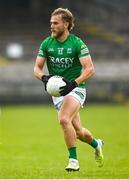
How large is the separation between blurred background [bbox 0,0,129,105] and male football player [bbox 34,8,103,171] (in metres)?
21.9

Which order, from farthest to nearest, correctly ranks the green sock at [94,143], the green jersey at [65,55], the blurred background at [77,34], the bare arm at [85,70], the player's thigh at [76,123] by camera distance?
the blurred background at [77,34], the green sock at [94,143], the player's thigh at [76,123], the green jersey at [65,55], the bare arm at [85,70]

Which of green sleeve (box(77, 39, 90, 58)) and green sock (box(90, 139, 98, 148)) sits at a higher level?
green sleeve (box(77, 39, 90, 58))

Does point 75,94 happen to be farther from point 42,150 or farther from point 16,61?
point 16,61

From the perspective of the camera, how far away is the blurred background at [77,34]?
111 feet

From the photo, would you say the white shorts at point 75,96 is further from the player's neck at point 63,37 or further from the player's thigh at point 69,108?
the player's neck at point 63,37

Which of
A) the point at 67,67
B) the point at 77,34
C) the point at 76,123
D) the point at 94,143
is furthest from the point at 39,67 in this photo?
the point at 77,34

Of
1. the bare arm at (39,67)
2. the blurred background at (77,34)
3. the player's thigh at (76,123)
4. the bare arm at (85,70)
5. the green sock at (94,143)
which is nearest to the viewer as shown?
the bare arm at (85,70)

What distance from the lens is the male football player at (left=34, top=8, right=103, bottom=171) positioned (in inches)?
434

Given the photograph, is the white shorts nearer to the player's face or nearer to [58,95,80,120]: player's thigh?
[58,95,80,120]: player's thigh

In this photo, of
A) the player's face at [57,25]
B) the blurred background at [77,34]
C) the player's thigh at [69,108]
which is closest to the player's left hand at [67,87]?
the player's thigh at [69,108]

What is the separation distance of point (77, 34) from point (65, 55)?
28.1 metres

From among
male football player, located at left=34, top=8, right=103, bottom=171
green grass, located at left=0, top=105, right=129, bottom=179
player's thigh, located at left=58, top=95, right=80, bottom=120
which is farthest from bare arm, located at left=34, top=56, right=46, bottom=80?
green grass, located at left=0, top=105, right=129, bottom=179

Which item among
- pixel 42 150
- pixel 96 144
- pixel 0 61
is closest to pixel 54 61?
pixel 96 144

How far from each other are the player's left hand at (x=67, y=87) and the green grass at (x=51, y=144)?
3.81 ft
